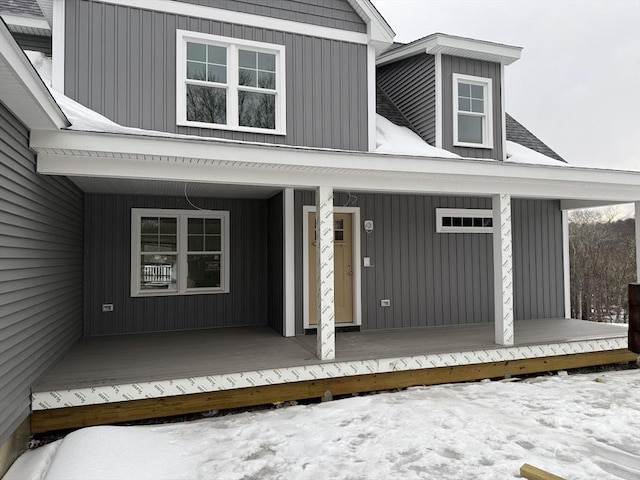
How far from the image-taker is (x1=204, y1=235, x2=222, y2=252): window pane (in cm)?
721

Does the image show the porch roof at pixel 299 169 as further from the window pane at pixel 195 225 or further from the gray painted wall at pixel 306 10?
the window pane at pixel 195 225

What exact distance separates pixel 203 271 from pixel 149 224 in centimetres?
111

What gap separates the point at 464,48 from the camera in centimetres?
717

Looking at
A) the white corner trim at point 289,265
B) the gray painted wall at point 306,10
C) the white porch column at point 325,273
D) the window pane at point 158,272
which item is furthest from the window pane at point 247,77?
the window pane at point 158,272

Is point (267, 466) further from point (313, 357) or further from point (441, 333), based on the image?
point (441, 333)

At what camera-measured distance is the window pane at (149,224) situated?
22.5 feet

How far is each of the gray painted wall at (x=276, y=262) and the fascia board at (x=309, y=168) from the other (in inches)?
71.5

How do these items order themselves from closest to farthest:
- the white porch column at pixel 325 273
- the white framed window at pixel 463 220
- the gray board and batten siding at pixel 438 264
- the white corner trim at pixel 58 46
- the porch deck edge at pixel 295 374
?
the porch deck edge at pixel 295 374 → the white porch column at pixel 325 273 → the white corner trim at pixel 58 46 → the gray board and batten siding at pixel 438 264 → the white framed window at pixel 463 220

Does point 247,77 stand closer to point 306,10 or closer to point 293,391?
point 306,10

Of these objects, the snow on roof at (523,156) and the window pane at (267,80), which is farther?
the snow on roof at (523,156)

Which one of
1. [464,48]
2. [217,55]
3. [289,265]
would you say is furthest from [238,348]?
[464,48]

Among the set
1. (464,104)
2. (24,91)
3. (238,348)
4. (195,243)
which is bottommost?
(238,348)

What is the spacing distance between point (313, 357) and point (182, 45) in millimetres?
4221

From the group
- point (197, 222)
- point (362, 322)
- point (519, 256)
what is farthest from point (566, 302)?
point (197, 222)
